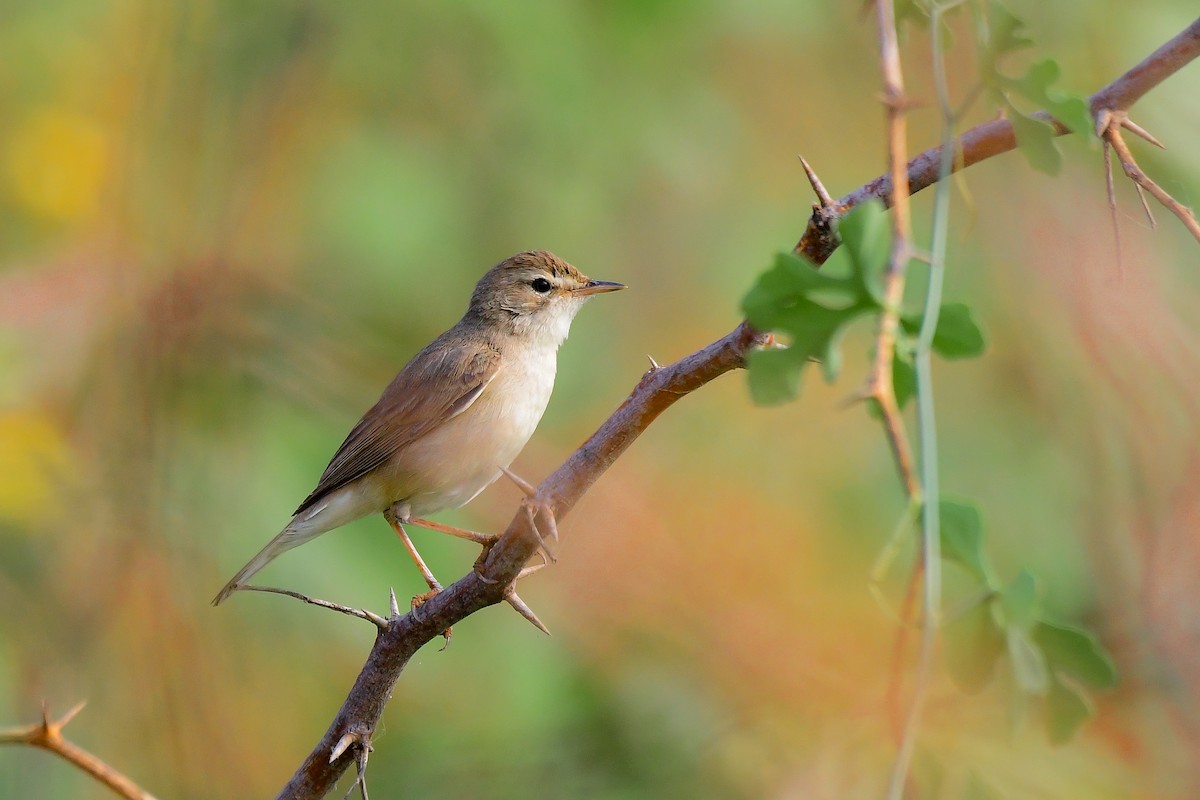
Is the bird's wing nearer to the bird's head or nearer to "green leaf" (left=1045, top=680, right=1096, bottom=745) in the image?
the bird's head

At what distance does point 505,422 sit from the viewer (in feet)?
13.7

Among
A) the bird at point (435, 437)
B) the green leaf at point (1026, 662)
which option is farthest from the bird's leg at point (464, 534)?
the green leaf at point (1026, 662)

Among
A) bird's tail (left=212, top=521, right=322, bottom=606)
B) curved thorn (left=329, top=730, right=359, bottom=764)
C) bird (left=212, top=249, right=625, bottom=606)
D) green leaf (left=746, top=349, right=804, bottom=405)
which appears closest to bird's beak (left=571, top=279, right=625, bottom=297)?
bird (left=212, top=249, right=625, bottom=606)

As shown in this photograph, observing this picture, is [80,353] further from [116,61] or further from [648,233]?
[648,233]

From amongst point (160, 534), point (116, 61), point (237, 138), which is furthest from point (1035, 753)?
point (116, 61)

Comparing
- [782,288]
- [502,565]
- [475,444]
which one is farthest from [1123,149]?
[475,444]

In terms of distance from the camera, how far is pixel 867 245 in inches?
44.7

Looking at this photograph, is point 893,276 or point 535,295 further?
point 535,295

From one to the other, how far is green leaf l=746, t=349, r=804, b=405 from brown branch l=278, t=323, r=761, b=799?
0.51 metres

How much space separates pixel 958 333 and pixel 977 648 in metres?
0.36

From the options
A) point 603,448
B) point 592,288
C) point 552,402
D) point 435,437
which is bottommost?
point 603,448

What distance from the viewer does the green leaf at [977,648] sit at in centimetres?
124

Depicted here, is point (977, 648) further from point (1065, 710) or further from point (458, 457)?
point (458, 457)

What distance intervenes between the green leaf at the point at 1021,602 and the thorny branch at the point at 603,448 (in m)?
0.44
